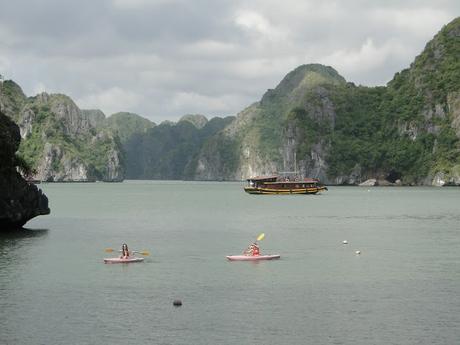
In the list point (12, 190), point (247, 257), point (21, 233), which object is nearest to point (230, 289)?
point (247, 257)

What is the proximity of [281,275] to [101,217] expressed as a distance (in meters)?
69.8

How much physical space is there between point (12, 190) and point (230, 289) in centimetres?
3784

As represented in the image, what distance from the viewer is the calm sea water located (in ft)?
117

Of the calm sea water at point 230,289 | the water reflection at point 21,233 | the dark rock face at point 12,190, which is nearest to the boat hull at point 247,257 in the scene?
the calm sea water at point 230,289

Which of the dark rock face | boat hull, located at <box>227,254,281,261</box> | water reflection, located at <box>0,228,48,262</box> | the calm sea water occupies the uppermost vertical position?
the dark rock face

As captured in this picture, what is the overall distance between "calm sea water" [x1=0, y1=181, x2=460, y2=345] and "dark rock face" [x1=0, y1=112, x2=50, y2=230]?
101 inches

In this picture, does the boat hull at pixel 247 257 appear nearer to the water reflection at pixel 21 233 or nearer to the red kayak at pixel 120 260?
the red kayak at pixel 120 260

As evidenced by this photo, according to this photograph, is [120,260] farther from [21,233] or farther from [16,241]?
[21,233]

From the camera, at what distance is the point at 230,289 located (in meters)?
47.0

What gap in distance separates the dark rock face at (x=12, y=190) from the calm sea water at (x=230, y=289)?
8.43 feet

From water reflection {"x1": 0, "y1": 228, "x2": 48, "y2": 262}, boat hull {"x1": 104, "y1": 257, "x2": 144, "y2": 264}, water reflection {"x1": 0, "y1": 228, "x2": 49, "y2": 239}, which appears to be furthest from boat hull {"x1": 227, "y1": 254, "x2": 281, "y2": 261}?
water reflection {"x1": 0, "y1": 228, "x2": 49, "y2": 239}

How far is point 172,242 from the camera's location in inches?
3044

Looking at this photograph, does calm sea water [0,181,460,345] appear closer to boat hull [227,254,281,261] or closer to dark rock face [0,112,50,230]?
boat hull [227,254,281,261]

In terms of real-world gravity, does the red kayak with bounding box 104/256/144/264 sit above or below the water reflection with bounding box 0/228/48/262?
below
